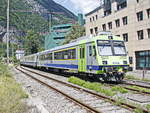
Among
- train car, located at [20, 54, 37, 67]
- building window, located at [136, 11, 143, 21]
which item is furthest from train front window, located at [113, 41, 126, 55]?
train car, located at [20, 54, 37, 67]

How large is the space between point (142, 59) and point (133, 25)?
215 inches

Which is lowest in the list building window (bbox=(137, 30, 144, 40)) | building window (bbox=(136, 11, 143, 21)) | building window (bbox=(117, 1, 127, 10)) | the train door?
the train door

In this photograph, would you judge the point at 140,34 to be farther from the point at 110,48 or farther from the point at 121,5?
the point at 110,48

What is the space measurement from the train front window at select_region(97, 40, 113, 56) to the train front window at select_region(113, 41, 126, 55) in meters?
0.38

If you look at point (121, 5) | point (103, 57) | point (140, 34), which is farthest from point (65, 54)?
point (121, 5)

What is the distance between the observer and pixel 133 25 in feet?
112

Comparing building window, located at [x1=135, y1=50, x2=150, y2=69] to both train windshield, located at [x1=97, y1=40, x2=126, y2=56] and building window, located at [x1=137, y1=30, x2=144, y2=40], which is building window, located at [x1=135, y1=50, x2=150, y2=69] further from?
train windshield, located at [x1=97, y1=40, x2=126, y2=56]

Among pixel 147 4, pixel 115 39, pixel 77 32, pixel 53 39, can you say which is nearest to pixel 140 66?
pixel 147 4

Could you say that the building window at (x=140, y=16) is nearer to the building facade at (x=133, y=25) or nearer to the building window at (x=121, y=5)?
the building facade at (x=133, y=25)

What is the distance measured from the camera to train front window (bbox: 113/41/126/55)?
1447 cm

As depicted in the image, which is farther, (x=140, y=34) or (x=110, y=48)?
(x=140, y=34)

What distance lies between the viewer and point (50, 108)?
8234 millimetres

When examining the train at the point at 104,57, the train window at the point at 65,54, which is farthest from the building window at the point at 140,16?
the train at the point at 104,57

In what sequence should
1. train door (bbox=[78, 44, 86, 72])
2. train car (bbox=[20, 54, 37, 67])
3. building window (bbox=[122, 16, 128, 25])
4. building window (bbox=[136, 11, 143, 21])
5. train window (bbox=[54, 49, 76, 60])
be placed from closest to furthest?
train door (bbox=[78, 44, 86, 72]) < train window (bbox=[54, 49, 76, 60]) < building window (bbox=[136, 11, 143, 21]) < building window (bbox=[122, 16, 128, 25]) < train car (bbox=[20, 54, 37, 67])
